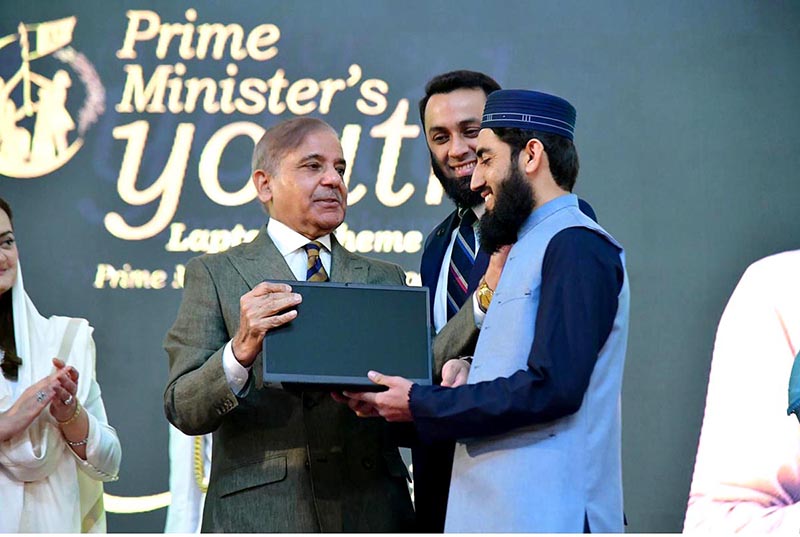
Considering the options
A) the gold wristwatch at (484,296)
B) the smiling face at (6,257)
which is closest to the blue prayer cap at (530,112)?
the gold wristwatch at (484,296)

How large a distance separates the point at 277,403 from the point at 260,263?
13.9 inches

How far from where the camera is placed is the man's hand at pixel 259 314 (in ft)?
9.84

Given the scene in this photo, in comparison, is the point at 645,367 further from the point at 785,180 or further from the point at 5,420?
the point at 5,420

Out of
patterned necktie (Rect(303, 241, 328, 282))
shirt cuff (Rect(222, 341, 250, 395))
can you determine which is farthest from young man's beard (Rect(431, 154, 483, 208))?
shirt cuff (Rect(222, 341, 250, 395))

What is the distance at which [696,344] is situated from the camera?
5.11 meters

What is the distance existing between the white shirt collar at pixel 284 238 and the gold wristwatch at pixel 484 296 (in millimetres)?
473

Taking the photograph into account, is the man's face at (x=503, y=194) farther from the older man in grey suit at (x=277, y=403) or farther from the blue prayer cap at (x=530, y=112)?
the older man in grey suit at (x=277, y=403)

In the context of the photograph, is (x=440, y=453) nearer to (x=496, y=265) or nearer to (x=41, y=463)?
(x=496, y=265)

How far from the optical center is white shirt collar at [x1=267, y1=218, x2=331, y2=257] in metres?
3.40

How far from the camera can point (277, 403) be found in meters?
3.25

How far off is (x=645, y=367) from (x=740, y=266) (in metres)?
0.53

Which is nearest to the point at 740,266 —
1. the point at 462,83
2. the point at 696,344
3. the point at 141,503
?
the point at 696,344

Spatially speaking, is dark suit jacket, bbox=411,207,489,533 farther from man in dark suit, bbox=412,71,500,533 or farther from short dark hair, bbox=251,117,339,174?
short dark hair, bbox=251,117,339,174

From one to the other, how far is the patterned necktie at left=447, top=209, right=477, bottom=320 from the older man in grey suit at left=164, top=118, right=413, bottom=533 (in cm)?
29
